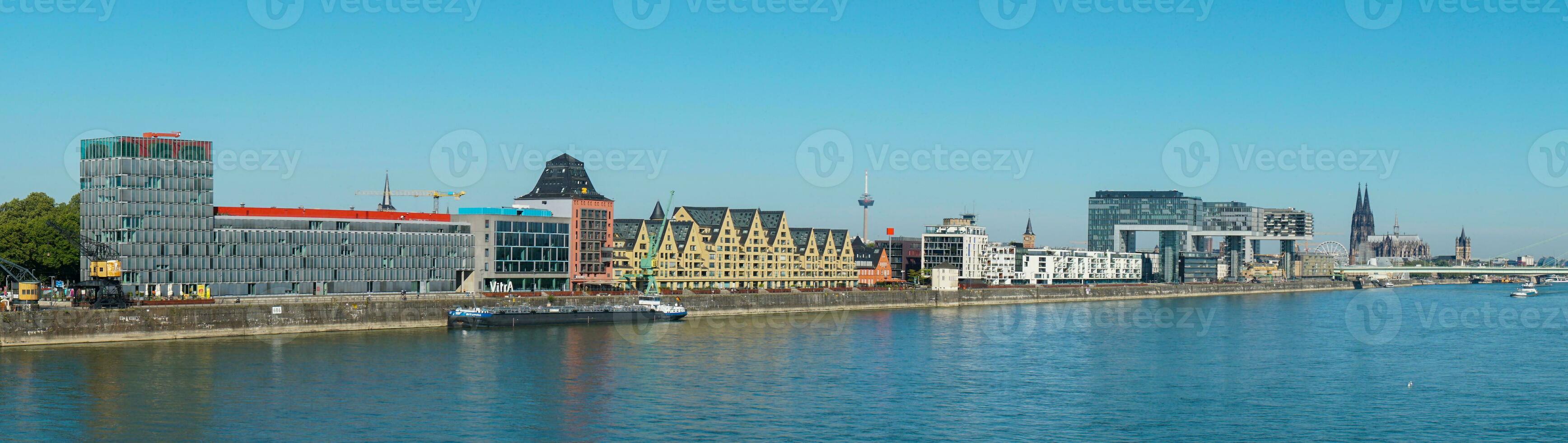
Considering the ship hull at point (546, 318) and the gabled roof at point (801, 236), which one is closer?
the ship hull at point (546, 318)

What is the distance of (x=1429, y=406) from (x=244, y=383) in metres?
53.9

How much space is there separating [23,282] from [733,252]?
250 feet

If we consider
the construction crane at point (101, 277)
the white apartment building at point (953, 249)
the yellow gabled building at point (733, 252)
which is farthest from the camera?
the white apartment building at point (953, 249)

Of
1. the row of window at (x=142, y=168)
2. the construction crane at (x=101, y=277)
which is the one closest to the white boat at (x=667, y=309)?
the row of window at (x=142, y=168)

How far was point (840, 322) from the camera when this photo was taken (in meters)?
119

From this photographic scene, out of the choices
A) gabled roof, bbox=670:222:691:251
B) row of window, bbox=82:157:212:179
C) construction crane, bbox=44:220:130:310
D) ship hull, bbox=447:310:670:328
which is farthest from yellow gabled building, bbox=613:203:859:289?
construction crane, bbox=44:220:130:310

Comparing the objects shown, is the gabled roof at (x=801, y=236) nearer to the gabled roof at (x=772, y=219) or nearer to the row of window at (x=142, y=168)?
the gabled roof at (x=772, y=219)

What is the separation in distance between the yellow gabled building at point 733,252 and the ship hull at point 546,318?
24.5 metres

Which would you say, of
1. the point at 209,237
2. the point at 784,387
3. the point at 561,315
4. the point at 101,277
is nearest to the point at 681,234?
the point at 561,315

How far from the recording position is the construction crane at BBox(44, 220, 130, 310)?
86.6 m

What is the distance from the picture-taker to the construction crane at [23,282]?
3452 inches

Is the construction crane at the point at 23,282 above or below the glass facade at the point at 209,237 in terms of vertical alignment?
below

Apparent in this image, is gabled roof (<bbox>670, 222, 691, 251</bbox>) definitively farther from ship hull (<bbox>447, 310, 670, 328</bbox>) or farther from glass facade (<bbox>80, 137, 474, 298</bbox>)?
glass facade (<bbox>80, 137, 474, 298</bbox>)

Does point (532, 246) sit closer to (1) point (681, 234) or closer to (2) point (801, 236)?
(1) point (681, 234)
